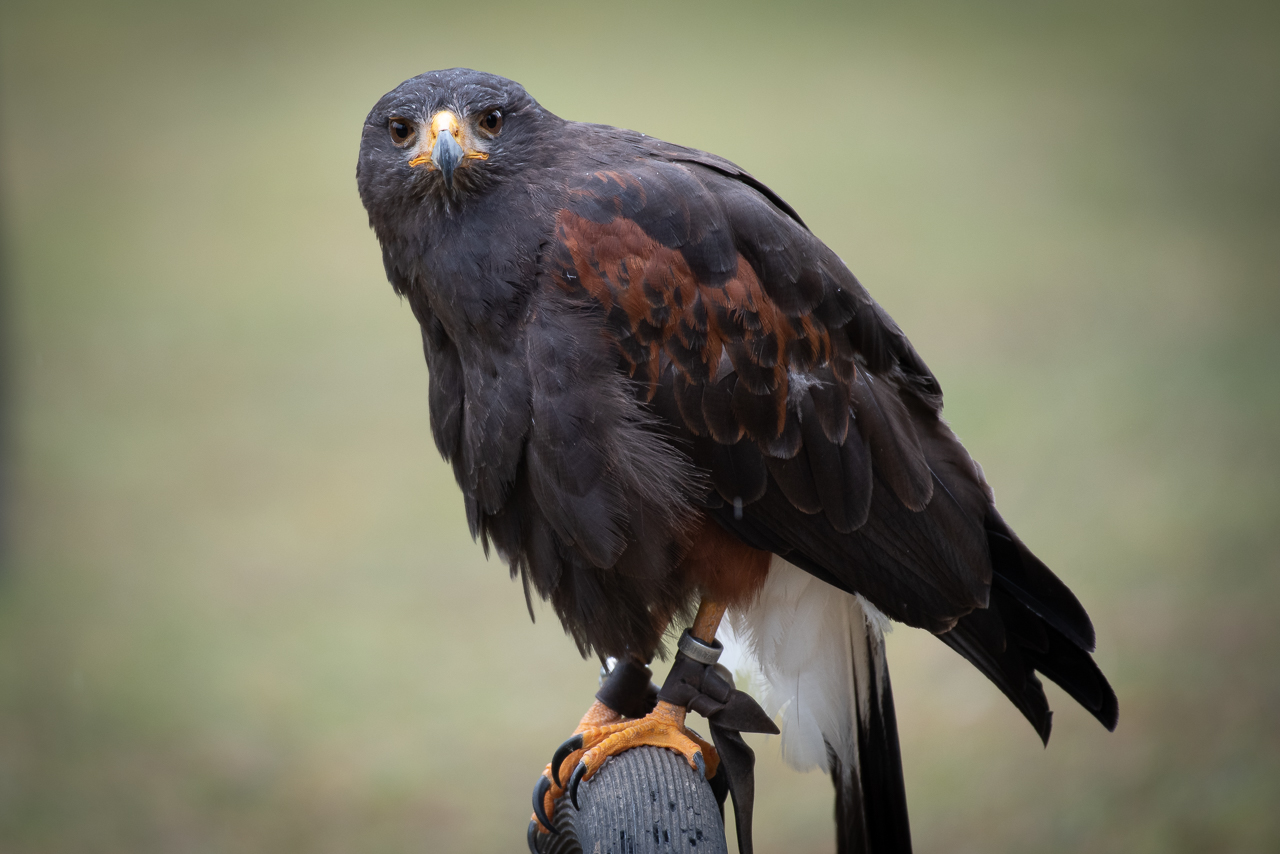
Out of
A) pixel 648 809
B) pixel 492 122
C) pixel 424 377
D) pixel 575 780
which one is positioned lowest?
pixel 648 809

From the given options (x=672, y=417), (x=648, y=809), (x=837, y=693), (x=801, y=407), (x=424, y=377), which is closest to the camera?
(x=648, y=809)

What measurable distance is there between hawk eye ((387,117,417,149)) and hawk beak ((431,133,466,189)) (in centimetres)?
14

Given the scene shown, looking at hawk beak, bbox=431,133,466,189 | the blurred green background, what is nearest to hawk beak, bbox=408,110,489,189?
hawk beak, bbox=431,133,466,189

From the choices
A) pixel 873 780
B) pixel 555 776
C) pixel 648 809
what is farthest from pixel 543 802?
pixel 873 780

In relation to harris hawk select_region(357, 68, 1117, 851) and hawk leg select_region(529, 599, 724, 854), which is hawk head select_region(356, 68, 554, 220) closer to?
harris hawk select_region(357, 68, 1117, 851)

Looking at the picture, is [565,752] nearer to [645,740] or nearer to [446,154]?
[645,740]

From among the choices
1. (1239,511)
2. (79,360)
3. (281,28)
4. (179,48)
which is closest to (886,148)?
(1239,511)

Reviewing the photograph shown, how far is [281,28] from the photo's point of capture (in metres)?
7.57

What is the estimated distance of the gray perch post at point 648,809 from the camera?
6.42 ft

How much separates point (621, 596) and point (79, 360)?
574 centimetres

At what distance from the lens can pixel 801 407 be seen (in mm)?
2281

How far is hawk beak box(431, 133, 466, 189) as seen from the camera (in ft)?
6.85

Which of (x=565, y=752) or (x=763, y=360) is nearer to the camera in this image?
(x=763, y=360)

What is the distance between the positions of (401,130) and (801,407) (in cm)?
107
